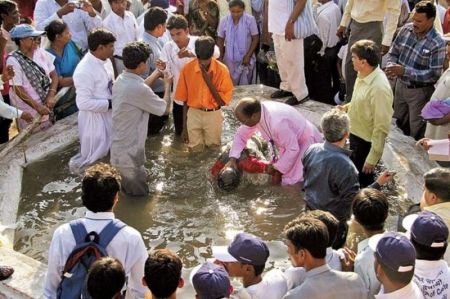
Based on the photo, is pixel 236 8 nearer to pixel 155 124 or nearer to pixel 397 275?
pixel 155 124

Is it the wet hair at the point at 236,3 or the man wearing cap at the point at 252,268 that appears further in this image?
the wet hair at the point at 236,3

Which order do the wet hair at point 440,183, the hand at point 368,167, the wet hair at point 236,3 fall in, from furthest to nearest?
the wet hair at point 236,3
the hand at point 368,167
the wet hair at point 440,183

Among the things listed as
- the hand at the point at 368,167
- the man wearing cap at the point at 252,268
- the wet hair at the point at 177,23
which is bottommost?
the hand at the point at 368,167

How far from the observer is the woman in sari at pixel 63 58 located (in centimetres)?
762

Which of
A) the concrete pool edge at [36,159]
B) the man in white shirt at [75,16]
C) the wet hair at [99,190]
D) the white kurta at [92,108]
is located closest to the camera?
the wet hair at [99,190]

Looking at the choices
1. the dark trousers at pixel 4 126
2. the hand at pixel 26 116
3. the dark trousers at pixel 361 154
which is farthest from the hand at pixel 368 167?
the dark trousers at pixel 4 126

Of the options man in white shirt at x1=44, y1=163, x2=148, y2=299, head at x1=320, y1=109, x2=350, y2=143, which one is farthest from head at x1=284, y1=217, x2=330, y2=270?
head at x1=320, y1=109, x2=350, y2=143

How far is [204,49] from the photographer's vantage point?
693cm

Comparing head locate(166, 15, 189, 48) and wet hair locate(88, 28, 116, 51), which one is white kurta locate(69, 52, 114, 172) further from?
head locate(166, 15, 189, 48)

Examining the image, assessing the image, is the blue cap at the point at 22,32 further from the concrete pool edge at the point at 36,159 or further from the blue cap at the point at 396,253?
the blue cap at the point at 396,253

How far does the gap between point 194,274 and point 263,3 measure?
23.7 ft

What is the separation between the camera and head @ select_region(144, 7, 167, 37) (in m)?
7.59

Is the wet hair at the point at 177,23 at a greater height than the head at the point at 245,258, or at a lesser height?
greater

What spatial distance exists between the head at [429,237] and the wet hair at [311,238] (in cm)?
54
